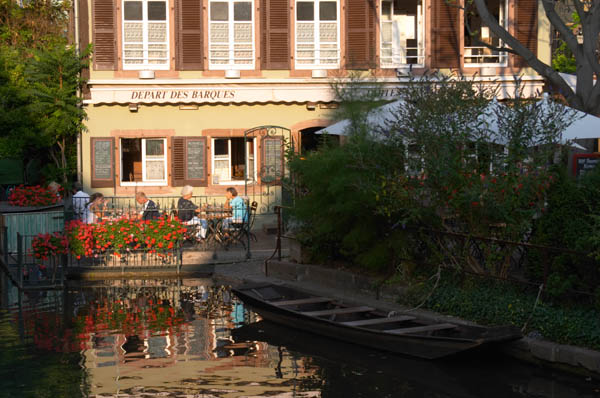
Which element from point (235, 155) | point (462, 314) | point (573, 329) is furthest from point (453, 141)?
point (235, 155)

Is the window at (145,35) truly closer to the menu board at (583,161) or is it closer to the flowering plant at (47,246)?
the flowering plant at (47,246)

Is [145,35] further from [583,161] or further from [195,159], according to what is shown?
[583,161]

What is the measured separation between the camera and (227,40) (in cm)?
2317

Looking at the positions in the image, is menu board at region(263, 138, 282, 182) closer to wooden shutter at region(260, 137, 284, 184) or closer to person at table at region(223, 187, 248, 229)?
wooden shutter at region(260, 137, 284, 184)

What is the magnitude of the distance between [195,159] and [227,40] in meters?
3.15

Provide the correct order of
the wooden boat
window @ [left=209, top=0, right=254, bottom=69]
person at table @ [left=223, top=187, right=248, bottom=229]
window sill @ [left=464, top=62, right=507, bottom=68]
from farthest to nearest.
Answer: window sill @ [left=464, top=62, right=507, bottom=68] → window @ [left=209, top=0, right=254, bottom=69] → person at table @ [left=223, top=187, right=248, bottom=229] → the wooden boat

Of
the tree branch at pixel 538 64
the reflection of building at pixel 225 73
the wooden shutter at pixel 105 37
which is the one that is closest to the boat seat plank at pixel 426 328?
the tree branch at pixel 538 64

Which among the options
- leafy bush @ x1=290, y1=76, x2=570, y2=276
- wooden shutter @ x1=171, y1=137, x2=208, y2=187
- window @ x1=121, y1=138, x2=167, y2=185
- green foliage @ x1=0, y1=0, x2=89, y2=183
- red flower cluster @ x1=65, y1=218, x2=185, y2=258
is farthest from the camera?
window @ x1=121, y1=138, x2=167, y2=185

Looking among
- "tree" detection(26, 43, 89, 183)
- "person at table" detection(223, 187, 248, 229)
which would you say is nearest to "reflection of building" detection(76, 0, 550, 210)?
"tree" detection(26, 43, 89, 183)

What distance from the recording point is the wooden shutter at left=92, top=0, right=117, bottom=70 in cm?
2283

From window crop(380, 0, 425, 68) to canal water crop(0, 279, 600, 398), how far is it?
1221 centimetres

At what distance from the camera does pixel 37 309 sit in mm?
13320

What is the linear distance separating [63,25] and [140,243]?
13814 millimetres

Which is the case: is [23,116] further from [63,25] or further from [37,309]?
[37,309]
